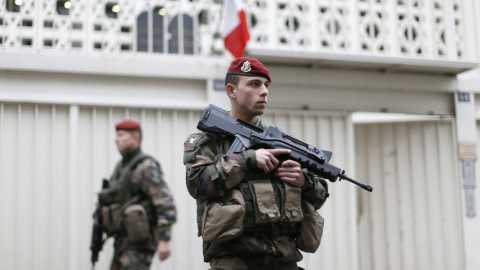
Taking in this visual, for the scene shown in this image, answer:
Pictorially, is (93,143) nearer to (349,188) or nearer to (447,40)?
(349,188)

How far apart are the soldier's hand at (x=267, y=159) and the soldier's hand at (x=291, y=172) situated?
6 centimetres

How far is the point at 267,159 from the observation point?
3203 millimetres

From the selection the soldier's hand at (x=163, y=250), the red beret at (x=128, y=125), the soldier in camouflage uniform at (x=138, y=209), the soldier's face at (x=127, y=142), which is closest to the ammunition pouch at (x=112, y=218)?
the soldier in camouflage uniform at (x=138, y=209)

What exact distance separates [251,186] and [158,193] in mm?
2225

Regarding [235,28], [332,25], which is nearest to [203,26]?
[235,28]

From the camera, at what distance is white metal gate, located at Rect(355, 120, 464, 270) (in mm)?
8336

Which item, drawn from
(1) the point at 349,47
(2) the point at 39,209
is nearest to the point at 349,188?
(1) the point at 349,47

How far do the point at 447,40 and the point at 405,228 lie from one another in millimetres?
2681

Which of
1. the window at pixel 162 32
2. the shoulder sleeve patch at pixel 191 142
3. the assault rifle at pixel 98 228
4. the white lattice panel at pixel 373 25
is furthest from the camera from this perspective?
the white lattice panel at pixel 373 25

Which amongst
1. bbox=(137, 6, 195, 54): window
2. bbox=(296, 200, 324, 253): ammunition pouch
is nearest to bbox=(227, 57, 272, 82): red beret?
bbox=(296, 200, 324, 253): ammunition pouch

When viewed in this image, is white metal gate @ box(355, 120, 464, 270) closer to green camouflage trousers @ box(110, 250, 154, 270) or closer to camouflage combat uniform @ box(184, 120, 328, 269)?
green camouflage trousers @ box(110, 250, 154, 270)

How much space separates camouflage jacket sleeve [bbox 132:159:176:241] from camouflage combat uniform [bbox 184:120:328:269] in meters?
1.96

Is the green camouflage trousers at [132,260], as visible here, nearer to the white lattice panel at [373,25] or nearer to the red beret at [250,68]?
the red beret at [250,68]

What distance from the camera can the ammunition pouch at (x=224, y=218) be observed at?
10.3 feet
